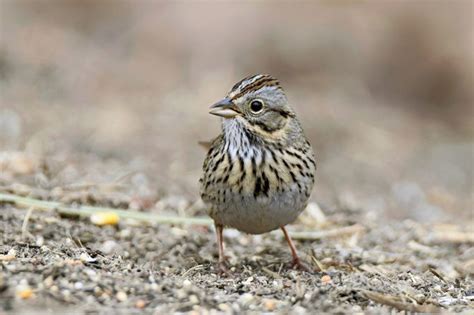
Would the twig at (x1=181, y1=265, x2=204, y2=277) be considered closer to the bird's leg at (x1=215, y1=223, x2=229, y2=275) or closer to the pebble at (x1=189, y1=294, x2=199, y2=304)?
the bird's leg at (x1=215, y1=223, x2=229, y2=275)

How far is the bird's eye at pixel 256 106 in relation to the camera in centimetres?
528

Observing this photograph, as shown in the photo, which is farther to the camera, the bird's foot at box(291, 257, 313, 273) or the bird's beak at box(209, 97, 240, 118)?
the bird's foot at box(291, 257, 313, 273)

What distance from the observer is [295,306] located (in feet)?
14.2

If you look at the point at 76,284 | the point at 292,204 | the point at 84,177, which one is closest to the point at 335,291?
the point at 292,204

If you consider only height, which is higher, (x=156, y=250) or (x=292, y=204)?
(x=292, y=204)

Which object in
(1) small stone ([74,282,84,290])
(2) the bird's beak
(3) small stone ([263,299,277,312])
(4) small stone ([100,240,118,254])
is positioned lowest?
(3) small stone ([263,299,277,312])

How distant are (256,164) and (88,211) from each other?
1.47 metres

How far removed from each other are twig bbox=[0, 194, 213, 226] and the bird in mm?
845

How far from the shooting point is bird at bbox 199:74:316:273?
5.11 meters

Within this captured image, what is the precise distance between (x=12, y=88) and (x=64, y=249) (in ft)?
→ 17.1

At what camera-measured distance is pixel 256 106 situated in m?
5.30

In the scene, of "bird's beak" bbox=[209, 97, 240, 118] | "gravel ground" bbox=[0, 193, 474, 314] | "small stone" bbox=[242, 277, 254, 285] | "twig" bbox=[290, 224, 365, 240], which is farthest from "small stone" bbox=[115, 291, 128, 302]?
"twig" bbox=[290, 224, 365, 240]

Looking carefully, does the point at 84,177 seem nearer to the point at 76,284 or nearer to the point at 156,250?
the point at 156,250

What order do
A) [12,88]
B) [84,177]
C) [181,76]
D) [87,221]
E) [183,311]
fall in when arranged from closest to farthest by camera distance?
[183,311] → [87,221] → [84,177] → [12,88] → [181,76]
